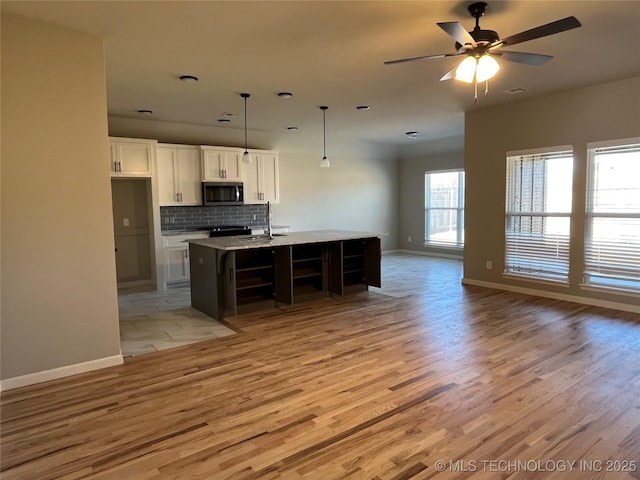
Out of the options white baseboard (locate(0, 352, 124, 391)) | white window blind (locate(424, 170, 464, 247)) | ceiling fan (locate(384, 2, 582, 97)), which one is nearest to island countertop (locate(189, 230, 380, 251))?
Result: white baseboard (locate(0, 352, 124, 391))

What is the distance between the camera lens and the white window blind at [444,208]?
8.91 m

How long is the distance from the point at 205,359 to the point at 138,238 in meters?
3.84

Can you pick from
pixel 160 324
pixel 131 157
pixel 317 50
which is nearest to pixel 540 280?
pixel 317 50

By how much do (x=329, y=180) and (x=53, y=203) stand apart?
626 centimetres

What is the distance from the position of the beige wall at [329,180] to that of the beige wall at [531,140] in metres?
1.63

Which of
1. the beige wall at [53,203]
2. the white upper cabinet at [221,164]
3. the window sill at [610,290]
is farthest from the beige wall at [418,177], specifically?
the beige wall at [53,203]

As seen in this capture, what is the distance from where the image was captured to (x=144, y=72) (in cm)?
407

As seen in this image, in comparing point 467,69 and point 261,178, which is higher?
point 467,69

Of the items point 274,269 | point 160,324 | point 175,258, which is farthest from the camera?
point 175,258

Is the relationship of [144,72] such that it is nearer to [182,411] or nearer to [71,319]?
[71,319]

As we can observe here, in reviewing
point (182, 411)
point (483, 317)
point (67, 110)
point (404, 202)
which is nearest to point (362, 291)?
point (483, 317)

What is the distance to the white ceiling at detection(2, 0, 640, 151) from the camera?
2.80 metres

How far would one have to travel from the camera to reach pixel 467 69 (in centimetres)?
291

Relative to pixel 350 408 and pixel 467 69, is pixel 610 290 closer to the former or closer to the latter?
pixel 467 69
